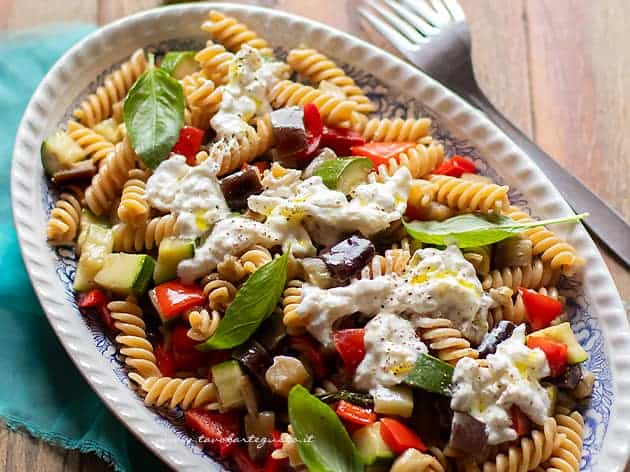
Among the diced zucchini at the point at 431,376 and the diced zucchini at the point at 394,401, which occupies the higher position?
the diced zucchini at the point at 431,376

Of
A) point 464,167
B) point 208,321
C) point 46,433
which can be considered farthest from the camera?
point 464,167

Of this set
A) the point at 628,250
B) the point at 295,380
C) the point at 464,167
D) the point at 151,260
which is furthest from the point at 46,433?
the point at 628,250

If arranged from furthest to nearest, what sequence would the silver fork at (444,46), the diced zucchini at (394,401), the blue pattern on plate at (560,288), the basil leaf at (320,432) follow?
the silver fork at (444,46) < the blue pattern on plate at (560,288) < the diced zucchini at (394,401) < the basil leaf at (320,432)

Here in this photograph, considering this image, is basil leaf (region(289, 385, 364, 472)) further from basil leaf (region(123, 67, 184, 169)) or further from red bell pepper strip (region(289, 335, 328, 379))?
basil leaf (region(123, 67, 184, 169))

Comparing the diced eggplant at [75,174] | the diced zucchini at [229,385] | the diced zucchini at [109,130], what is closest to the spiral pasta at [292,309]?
the diced zucchini at [229,385]

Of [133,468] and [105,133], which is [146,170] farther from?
[133,468]

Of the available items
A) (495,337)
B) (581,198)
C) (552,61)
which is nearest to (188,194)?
(495,337)

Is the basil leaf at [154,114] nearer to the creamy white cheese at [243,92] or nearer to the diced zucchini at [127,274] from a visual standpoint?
the creamy white cheese at [243,92]
